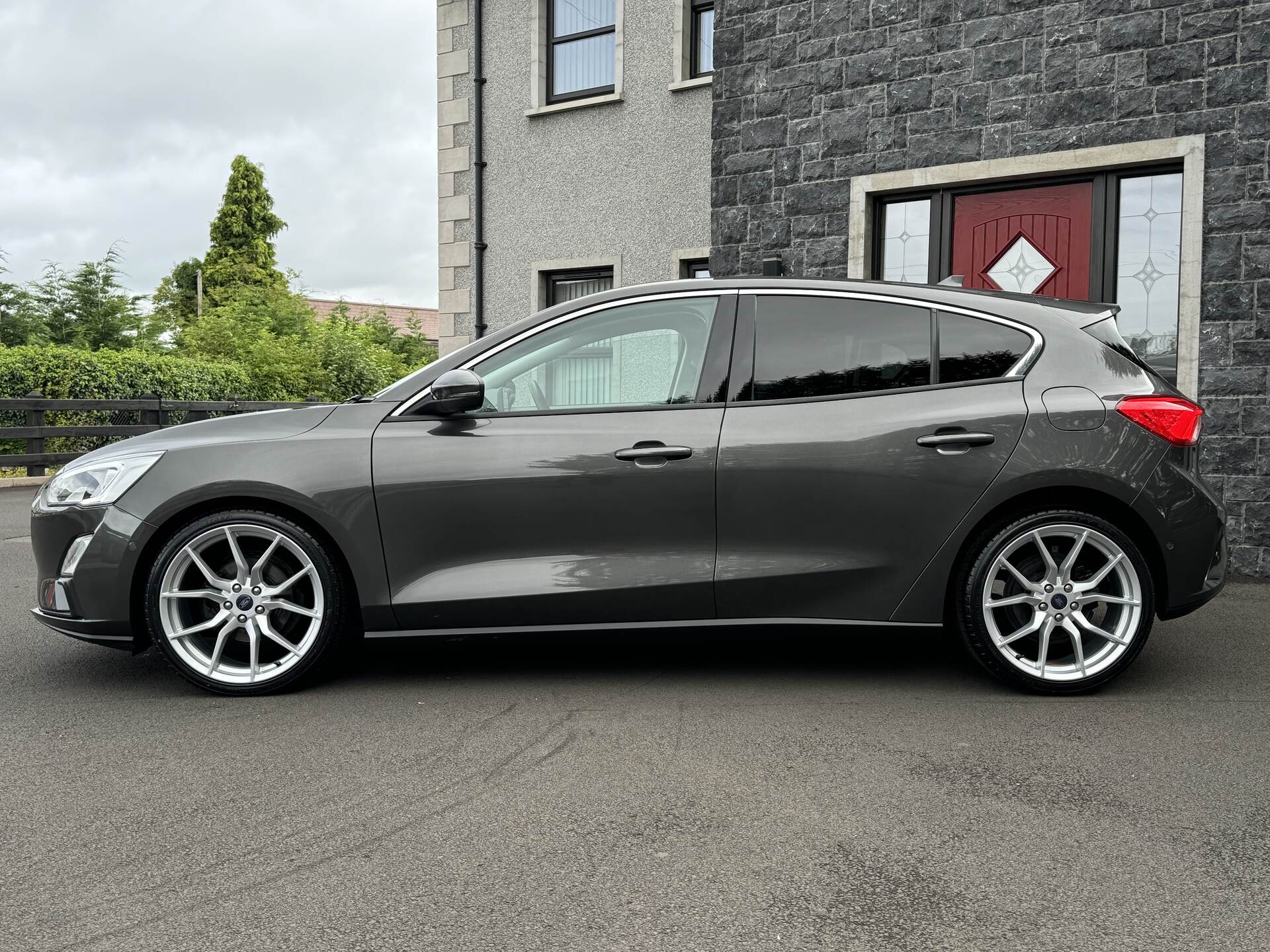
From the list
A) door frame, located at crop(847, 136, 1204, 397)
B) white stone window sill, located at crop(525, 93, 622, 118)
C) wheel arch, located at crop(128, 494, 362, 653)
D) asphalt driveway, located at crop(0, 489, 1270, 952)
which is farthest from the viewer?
white stone window sill, located at crop(525, 93, 622, 118)

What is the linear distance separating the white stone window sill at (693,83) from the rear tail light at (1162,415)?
898 cm

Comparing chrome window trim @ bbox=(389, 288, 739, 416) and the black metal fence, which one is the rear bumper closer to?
chrome window trim @ bbox=(389, 288, 739, 416)

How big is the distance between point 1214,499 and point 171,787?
414 centimetres

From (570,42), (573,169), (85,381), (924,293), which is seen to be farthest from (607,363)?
(85,381)

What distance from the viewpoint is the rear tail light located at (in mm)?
4793

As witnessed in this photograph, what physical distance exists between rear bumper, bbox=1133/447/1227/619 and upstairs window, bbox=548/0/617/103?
10.3 metres

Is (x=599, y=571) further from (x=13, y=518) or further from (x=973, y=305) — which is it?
(x=13, y=518)

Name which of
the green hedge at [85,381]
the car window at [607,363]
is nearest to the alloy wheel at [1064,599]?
the car window at [607,363]

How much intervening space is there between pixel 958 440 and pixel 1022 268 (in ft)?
16.9

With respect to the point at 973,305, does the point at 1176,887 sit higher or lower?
lower

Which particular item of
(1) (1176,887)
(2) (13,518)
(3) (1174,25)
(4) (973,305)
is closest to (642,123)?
(3) (1174,25)

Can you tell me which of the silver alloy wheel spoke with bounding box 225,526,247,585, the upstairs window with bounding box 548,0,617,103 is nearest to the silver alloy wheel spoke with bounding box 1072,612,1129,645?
the silver alloy wheel spoke with bounding box 225,526,247,585

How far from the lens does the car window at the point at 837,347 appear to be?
4.89 meters

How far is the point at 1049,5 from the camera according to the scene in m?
8.99
